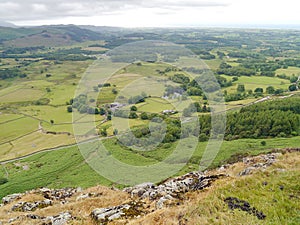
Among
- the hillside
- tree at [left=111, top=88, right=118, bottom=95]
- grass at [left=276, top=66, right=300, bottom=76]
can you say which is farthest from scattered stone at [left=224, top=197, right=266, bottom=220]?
grass at [left=276, top=66, right=300, bottom=76]

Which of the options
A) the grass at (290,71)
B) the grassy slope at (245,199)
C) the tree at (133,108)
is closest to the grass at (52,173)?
the tree at (133,108)

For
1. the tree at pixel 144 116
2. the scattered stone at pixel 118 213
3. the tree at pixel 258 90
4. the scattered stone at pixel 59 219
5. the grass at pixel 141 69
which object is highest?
the scattered stone at pixel 118 213

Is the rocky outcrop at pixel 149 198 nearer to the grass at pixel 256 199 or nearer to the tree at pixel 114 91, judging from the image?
the grass at pixel 256 199

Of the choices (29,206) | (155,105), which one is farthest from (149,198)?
(155,105)

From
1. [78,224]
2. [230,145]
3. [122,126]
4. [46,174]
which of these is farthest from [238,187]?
[122,126]

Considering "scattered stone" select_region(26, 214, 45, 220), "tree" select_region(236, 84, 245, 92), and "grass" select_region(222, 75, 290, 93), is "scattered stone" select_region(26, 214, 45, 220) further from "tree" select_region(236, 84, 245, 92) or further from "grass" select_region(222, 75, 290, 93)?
"tree" select_region(236, 84, 245, 92)

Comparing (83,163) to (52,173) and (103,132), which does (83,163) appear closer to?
(52,173)

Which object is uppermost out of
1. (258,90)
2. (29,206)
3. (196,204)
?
(196,204)
